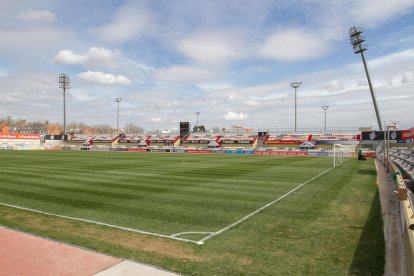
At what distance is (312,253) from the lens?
6.63m

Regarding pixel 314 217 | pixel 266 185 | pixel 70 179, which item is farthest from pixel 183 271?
pixel 70 179

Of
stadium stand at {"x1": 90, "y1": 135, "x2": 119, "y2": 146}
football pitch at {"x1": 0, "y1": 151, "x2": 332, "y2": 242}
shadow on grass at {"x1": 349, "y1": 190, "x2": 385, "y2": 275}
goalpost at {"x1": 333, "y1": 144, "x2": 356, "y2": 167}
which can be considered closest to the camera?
shadow on grass at {"x1": 349, "y1": 190, "x2": 385, "y2": 275}

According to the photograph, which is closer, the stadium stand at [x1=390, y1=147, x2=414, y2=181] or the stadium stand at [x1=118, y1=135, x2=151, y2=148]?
the stadium stand at [x1=390, y1=147, x2=414, y2=181]

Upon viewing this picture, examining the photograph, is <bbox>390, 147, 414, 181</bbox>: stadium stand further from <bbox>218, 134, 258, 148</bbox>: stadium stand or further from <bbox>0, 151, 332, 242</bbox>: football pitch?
<bbox>218, 134, 258, 148</bbox>: stadium stand

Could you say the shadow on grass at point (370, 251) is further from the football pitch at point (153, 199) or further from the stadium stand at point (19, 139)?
the stadium stand at point (19, 139)

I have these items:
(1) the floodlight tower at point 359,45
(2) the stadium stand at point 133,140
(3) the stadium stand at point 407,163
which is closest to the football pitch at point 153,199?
(3) the stadium stand at point 407,163

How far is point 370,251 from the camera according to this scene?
668 cm

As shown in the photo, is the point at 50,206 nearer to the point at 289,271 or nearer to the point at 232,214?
the point at 232,214

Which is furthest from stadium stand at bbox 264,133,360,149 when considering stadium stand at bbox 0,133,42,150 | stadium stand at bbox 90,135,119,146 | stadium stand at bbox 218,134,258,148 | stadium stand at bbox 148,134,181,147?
stadium stand at bbox 0,133,42,150

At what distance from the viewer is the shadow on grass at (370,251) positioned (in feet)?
19.0

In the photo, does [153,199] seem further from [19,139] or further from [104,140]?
A: [19,139]

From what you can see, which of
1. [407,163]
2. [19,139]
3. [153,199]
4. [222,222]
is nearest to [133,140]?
[19,139]

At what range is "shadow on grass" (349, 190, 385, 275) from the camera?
5.80 m

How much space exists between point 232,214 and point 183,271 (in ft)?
15.1
